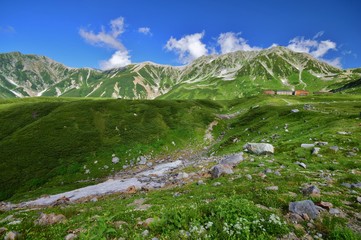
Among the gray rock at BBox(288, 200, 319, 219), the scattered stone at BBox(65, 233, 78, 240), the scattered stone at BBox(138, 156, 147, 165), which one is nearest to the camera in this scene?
the scattered stone at BBox(65, 233, 78, 240)

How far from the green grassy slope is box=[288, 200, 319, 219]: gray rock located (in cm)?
3877

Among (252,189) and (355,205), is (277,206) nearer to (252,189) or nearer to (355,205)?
(252,189)

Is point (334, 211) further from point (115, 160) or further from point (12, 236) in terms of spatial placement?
point (115, 160)

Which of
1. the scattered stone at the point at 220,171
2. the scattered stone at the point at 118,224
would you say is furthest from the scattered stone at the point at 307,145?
the scattered stone at the point at 118,224

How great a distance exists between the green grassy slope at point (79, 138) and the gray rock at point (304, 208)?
38.8 metres

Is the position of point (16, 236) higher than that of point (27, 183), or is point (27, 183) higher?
point (16, 236)

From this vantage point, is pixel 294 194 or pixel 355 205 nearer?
pixel 355 205

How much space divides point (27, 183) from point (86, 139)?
17.9 m

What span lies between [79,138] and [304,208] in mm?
58034

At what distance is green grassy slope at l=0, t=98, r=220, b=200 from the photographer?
44125 millimetres

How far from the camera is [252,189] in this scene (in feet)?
49.1

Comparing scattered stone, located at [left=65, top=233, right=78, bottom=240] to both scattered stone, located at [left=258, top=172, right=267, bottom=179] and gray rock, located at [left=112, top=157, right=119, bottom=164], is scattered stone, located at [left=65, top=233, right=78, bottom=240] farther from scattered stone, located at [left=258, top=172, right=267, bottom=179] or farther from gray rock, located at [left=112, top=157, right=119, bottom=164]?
gray rock, located at [left=112, top=157, right=119, bottom=164]

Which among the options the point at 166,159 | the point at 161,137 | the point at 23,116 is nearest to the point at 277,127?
the point at 166,159

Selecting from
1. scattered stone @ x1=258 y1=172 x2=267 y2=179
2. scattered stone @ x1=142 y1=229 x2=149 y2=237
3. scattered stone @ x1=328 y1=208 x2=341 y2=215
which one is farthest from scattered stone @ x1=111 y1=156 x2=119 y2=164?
scattered stone @ x1=328 y1=208 x2=341 y2=215
